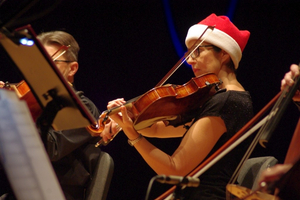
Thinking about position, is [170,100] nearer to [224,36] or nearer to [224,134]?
[224,134]

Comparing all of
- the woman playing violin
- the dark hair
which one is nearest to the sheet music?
the woman playing violin

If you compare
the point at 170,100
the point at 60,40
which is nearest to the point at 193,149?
the point at 170,100

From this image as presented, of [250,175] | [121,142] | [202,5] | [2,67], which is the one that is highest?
[2,67]

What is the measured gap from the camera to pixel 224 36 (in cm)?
210

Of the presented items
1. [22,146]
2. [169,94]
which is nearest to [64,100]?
[22,146]

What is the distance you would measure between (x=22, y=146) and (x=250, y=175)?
1.21 meters

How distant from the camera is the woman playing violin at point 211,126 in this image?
1.84m

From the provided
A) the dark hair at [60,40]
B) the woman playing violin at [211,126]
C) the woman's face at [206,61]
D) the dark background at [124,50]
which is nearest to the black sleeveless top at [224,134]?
the woman playing violin at [211,126]

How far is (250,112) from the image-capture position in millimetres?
1971

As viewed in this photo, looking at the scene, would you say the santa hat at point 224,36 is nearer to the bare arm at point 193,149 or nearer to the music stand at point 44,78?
the bare arm at point 193,149

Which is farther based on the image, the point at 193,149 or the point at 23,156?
the point at 193,149

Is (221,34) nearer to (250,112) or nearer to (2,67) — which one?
(250,112)

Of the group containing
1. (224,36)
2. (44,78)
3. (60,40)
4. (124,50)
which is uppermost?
(60,40)

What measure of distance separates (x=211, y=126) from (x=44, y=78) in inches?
34.2
